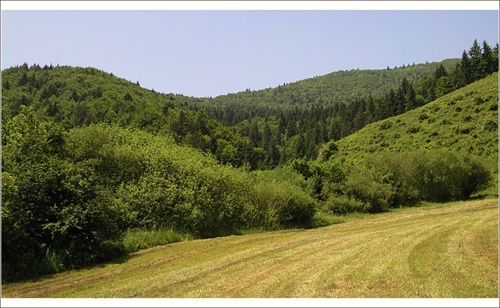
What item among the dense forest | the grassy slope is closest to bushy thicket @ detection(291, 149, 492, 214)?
the dense forest

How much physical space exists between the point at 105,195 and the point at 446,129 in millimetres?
76383

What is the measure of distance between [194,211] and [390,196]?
2915 cm

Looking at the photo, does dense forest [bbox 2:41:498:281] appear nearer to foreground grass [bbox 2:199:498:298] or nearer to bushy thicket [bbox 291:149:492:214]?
bushy thicket [bbox 291:149:492:214]

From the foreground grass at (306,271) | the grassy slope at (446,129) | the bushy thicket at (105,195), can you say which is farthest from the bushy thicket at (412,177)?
the foreground grass at (306,271)

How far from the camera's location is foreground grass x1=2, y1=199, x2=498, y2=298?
1169 cm

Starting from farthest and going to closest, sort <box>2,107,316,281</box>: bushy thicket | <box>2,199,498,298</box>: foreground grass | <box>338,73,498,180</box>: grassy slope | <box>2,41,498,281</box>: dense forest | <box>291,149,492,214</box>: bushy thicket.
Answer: <box>338,73,498,180</box>: grassy slope
<box>291,149,492,214</box>: bushy thicket
<box>2,41,498,281</box>: dense forest
<box>2,107,316,281</box>: bushy thicket
<box>2,199,498,298</box>: foreground grass

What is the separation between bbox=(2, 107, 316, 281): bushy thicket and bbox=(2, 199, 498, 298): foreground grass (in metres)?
1.67

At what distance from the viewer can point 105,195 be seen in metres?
20.2

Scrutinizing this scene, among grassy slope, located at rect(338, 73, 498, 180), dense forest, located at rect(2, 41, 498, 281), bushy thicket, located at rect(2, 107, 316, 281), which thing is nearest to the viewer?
bushy thicket, located at rect(2, 107, 316, 281)

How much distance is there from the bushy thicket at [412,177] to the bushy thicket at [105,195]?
31.9 ft

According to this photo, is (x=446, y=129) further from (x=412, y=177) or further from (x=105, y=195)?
(x=105, y=195)

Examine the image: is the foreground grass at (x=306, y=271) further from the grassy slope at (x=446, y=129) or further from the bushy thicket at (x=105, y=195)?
the grassy slope at (x=446, y=129)

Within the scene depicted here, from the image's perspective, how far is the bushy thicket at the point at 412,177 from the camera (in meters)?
45.8

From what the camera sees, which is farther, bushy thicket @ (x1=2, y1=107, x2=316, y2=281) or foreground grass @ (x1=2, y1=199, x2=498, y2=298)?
bushy thicket @ (x1=2, y1=107, x2=316, y2=281)
